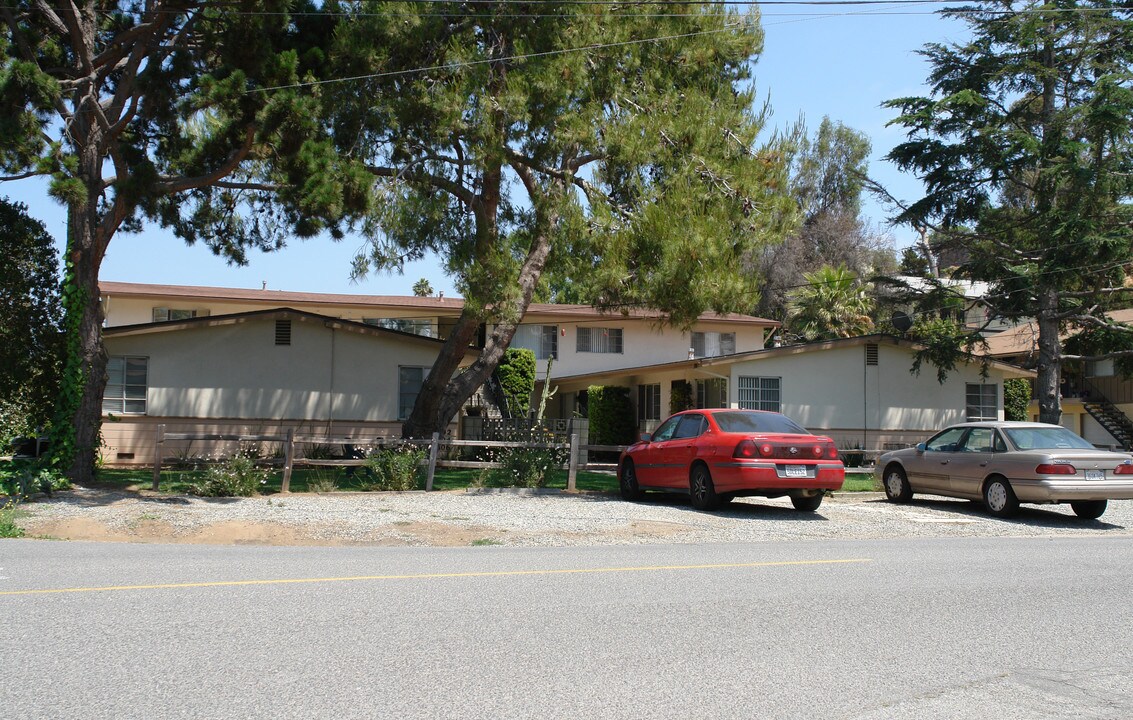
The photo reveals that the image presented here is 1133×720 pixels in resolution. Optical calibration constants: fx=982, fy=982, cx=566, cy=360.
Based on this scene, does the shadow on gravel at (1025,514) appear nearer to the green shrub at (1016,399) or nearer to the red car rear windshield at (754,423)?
the red car rear windshield at (754,423)

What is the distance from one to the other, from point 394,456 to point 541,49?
8361mm

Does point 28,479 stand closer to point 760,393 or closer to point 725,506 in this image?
point 725,506

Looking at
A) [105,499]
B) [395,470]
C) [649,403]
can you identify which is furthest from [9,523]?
[649,403]

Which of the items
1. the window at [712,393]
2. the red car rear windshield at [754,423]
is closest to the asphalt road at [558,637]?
the red car rear windshield at [754,423]

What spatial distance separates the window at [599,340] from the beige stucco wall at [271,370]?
10.0 m

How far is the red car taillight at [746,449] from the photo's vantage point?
14602 millimetres

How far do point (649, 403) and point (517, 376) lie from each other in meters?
5.03

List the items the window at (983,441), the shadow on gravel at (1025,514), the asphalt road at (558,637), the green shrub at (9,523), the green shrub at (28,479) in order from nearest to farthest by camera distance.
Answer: the asphalt road at (558,637) < the green shrub at (9,523) < the shadow on gravel at (1025,514) < the green shrub at (28,479) < the window at (983,441)

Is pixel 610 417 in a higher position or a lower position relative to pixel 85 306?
lower

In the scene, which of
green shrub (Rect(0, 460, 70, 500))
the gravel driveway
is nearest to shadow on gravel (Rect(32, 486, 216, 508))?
the gravel driveway

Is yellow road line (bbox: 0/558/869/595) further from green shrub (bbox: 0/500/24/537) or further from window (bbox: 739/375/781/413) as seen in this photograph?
window (bbox: 739/375/781/413)

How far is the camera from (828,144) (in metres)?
56.0

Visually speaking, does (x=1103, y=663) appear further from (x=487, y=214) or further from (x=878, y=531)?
(x=487, y=214)

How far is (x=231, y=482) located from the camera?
53.9ft
